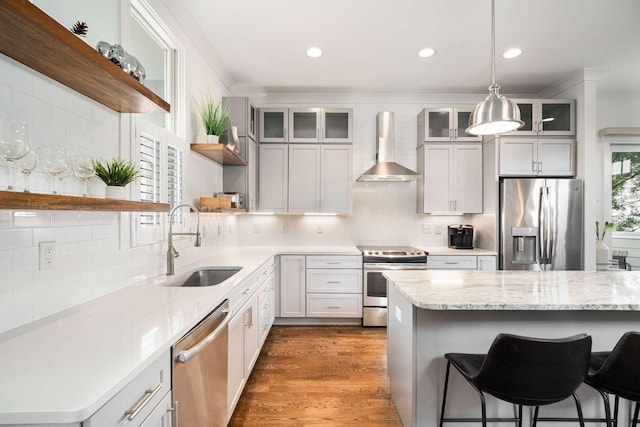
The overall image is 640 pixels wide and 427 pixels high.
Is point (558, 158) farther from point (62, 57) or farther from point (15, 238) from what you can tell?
point (15, 238)

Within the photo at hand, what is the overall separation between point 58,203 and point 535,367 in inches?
75.2

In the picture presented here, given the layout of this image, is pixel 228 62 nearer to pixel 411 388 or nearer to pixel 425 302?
pixel 425 302

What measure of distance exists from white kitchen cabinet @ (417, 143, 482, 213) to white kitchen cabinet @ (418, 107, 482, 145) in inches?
4.0

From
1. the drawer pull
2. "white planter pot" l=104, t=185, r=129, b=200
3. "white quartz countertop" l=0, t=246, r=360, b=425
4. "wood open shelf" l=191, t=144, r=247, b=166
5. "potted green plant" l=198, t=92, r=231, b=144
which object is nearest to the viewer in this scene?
"white quartz countertop" l=0, t=246, r=360, b=425

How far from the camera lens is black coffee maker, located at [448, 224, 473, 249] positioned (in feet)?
12.6

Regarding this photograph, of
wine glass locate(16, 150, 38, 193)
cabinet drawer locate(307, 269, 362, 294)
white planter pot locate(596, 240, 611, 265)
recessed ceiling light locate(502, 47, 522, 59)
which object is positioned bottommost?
cabinet drawer locate(307, 269, 362, 294)

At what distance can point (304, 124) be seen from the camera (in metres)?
3.91

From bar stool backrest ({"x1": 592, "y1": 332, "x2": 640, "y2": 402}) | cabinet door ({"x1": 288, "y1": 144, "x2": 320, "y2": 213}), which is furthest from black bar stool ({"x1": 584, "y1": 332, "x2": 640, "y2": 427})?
cabinet door ({"x1": 288, "y1": 144, "x2": 320, "y2": 213})

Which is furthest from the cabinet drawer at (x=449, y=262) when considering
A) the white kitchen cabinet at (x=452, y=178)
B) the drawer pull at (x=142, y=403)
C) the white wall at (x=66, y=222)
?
the drawer pull at (x=142, y=403)

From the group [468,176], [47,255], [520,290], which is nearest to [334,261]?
[468,176]

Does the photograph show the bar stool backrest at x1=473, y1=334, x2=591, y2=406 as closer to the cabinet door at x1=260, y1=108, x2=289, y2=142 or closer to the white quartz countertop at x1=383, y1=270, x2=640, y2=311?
the white quartz countertop at x1=383, y1=270, x2=640, y2=311

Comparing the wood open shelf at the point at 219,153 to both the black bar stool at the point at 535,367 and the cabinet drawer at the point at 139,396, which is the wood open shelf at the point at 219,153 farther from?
the black bar stool at the point at 535,367

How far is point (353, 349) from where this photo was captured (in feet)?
9.93

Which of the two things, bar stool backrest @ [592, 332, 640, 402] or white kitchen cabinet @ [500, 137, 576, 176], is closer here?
bar stool backrest @ [592, 332, 640, 402]
